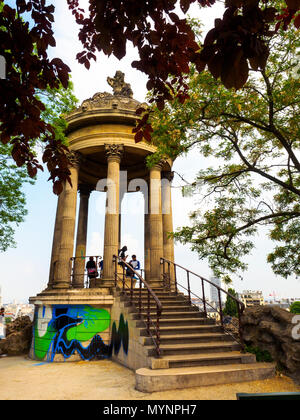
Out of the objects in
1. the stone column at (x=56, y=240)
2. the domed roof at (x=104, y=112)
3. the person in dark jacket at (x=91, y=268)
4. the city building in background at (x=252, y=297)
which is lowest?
the city building in background at (x=252, y=297)

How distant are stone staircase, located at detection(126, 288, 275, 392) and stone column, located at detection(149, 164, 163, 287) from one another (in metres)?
4.16

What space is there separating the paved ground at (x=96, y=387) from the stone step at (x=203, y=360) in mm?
705

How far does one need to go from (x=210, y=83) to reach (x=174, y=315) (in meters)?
7.53

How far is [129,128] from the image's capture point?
1469 centimetres

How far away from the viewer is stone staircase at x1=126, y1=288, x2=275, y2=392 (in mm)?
5547

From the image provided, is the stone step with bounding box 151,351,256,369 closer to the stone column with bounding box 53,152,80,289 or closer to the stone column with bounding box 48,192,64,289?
the stone column with bounding box 53,152,80,289

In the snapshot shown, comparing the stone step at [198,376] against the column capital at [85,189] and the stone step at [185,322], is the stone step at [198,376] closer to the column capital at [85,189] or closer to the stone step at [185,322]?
the stone step at [185,322]

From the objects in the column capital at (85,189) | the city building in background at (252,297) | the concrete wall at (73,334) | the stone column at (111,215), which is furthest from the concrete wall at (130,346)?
the city building in background at (252,297)

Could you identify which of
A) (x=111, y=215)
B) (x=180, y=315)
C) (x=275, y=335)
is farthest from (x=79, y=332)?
(x=275, y=335)

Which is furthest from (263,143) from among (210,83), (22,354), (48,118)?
(22,354)

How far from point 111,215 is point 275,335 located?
338 inches

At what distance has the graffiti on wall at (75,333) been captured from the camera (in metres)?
10.3

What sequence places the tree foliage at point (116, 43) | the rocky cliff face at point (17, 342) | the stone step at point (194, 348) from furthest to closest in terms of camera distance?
1. the rocky cliff face at point (17, 342)
2. the stone step at point (194, 348)
3. the tree foliage at point (116, 43)
